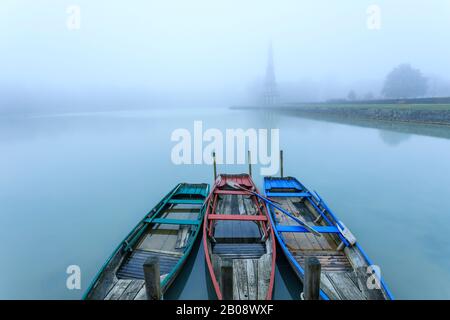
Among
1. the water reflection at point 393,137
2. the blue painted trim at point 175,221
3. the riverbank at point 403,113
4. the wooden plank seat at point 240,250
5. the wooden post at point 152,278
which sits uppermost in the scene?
the riverbank at point 403,113

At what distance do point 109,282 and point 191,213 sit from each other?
4.99m

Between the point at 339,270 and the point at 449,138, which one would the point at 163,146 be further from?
the point at 449,138

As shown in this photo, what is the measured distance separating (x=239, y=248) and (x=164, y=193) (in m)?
7.74

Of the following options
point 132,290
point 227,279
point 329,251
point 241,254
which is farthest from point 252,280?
point 132,290

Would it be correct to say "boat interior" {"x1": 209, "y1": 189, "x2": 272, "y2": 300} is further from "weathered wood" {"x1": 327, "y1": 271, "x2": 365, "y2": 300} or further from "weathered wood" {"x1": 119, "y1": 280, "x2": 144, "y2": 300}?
"weathered wood" {"x1": 119, "y1": 280, "x2": 144, "y2": 300}

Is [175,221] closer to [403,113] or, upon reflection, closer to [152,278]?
[152,278]

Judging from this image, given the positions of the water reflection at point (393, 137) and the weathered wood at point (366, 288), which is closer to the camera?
the weathered wood at point (366, 288)

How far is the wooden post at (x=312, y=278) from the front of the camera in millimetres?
3871

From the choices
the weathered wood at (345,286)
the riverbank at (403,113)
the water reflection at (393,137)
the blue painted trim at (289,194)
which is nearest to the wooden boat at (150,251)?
the blue painted trim at (289,194)

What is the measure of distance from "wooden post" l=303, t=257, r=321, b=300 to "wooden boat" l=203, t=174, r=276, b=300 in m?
1.15

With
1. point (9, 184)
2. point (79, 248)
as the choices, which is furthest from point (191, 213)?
point (9, 184)

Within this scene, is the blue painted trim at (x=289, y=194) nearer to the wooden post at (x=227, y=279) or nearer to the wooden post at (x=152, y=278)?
the wooden post at (x=227, y=279)

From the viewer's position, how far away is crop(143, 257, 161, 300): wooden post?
407cm

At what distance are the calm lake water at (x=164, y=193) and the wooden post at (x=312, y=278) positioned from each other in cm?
282
